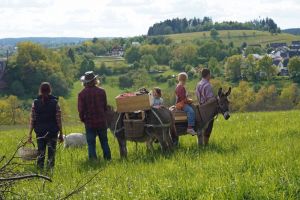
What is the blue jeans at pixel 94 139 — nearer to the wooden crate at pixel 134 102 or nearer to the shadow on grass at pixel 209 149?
the wooden crate at pixel 134 102

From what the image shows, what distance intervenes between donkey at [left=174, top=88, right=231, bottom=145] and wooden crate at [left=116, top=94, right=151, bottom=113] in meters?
1.45

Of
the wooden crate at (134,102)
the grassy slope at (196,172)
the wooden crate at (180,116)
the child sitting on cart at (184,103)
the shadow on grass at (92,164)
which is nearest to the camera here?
the grassy slope at (196,172)

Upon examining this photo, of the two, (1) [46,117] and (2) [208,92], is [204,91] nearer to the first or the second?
(2) [208,92]

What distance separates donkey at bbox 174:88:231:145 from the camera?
42.1 ft

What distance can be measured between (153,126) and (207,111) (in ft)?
6.00

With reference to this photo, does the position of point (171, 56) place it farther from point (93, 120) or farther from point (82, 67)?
point (93, 120)

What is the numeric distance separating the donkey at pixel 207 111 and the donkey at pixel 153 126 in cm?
80

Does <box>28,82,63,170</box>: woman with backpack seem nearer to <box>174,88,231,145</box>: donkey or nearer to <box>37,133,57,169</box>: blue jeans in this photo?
<box>37,133,57,169</box>: blue jeans

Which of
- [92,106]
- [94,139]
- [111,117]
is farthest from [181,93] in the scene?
[94,139]

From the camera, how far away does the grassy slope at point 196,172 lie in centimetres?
739

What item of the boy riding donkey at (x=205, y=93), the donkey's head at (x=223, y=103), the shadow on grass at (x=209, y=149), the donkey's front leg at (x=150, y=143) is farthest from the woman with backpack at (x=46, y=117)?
the donkey's head at (x=223, y=103)

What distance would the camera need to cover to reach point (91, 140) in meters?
11.9

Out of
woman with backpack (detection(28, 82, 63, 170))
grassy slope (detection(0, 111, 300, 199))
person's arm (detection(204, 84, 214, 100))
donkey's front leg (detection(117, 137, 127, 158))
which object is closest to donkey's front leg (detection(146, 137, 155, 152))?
grassy slope (detection(0, 111, 300, 199))

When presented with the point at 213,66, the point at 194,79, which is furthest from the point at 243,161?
the point at 213,66
